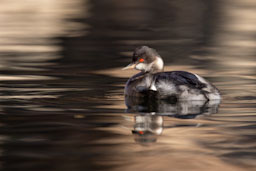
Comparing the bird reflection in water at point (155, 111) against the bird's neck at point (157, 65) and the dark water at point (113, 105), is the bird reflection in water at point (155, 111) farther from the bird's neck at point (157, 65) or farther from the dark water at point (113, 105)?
the bird's neck at point (157, 65)

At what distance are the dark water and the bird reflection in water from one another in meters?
0.01

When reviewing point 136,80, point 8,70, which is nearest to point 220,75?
point 136,80

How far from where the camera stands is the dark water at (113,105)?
6727 mm

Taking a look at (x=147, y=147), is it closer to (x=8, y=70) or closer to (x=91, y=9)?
(x=8, y=70)

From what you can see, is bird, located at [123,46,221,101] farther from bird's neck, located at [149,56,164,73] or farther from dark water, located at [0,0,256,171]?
bird's neck, located at [149,56,164,73]

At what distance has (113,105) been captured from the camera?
9.76 m

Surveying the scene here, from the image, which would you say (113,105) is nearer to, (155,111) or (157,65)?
(155,111)

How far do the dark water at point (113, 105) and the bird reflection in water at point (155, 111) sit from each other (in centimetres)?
1

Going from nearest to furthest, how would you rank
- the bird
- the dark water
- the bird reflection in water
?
the dark water < the bird reflection in water < the bird

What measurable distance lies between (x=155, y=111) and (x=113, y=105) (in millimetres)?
786

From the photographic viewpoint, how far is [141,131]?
7.91 meters

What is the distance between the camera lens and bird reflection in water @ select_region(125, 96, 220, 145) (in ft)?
25.7

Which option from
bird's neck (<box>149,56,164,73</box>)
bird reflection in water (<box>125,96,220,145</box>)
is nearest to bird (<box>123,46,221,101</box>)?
bird reflection in water (<box>125,96,220,145</box>)

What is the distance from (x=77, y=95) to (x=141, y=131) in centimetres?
275
